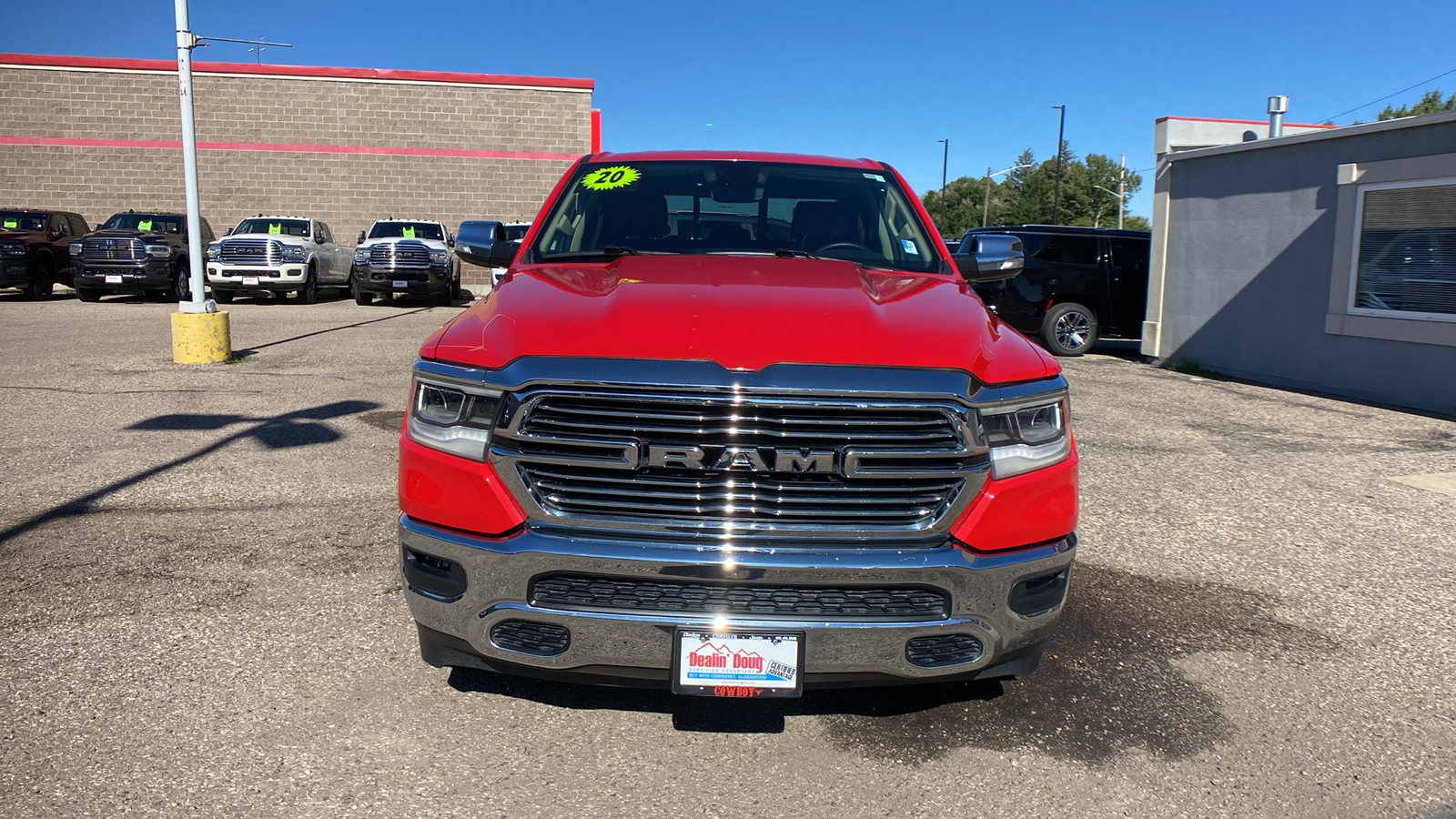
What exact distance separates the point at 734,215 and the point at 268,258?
19.1 metres

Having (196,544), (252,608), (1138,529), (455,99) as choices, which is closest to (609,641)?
(252,608)

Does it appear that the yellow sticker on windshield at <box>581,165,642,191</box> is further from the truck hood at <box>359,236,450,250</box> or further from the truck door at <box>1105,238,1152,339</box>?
the truck hood at <box>359,236,450,250</box>

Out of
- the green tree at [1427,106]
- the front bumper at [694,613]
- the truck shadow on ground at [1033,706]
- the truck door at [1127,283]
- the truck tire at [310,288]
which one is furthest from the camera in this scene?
the green tree at [1427,106]

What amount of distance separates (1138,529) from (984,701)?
9.19 feet

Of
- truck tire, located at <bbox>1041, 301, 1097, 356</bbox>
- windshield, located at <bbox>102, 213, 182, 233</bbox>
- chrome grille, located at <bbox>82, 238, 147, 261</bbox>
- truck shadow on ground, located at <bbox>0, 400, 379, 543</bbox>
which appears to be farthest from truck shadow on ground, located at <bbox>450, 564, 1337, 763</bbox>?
windshield, located at <bbox>102, 213, 182, 233</bbox>

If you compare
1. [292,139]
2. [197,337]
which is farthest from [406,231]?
[197,337]

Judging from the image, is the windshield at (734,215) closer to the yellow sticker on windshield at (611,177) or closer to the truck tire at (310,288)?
the yellow sticker on windshield at (611,177)

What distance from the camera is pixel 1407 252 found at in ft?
37.6

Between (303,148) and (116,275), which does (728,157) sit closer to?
(116,275)

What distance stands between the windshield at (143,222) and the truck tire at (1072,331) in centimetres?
1743

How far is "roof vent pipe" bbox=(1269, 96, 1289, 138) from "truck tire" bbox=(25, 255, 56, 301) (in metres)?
22.3

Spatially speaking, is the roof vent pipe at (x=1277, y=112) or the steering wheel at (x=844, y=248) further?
the roof vent pipe at (x=1277, y=112)

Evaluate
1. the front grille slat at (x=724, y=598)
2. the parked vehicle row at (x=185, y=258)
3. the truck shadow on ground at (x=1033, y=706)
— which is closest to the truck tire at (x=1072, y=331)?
the truck shadow on ground at (x=1033, y=706)

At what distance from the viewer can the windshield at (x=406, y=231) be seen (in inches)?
889
